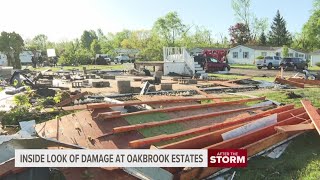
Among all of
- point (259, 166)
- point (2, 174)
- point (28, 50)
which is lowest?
point (259, 166)

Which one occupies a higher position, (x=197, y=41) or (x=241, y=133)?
(x=197, y=41)

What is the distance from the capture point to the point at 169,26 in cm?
7656

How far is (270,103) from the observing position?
10.9 meters

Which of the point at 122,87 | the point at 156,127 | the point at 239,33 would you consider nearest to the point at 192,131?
the point at 156,127

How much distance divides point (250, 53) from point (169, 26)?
2138 cm

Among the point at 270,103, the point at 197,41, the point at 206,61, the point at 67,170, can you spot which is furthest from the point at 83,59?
the point at 67,170

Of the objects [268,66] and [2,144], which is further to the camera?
[268,66]

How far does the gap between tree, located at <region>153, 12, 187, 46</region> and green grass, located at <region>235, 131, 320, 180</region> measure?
6967cm

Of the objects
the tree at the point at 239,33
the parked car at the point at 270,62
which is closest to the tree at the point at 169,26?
the tree at the point at 239,33

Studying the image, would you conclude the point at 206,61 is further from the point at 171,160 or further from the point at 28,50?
the point at 28,50

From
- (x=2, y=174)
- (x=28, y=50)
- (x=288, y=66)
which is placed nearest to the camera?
(x=2, y=174)

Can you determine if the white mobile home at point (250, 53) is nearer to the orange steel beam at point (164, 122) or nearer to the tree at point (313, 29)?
the tree at point (313, 29)

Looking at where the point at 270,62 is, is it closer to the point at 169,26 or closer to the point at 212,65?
the point at 212,65

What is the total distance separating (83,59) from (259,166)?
5463 cm
